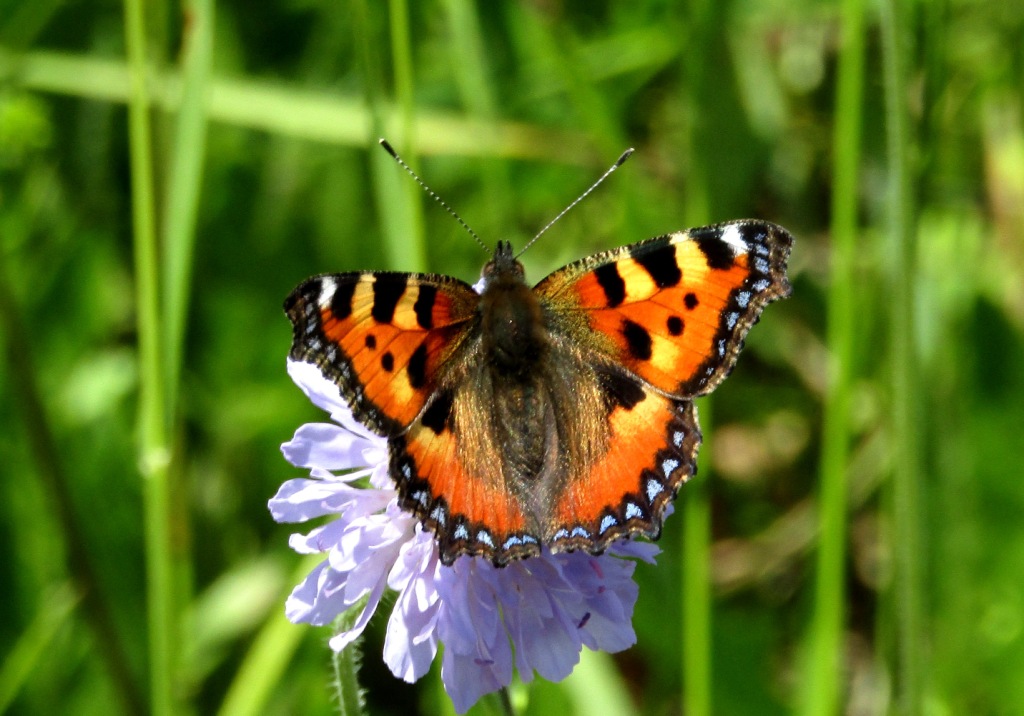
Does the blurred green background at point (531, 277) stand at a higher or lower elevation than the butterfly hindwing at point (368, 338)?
higher

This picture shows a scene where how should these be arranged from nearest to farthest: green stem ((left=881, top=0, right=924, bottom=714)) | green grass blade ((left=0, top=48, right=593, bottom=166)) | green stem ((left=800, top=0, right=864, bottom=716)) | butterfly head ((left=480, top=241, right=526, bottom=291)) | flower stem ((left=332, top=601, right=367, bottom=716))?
flower stem ((left=332, top=601, right=367, bottom=716)) < green stem ((left=881, top=0, right=924, bottom=714)) < butterfly head ((left=480, top=241, right=526, bottom=291)) < green stem ((left=800, top=0, right=864, bottom=716)) < green grass blade ((left=0, top=48, right=593, bottom=166))

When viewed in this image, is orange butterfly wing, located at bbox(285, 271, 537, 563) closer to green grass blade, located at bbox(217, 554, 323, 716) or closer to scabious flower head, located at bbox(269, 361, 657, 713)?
scabious flower head, located at bbox(269, 361, 657, 713)

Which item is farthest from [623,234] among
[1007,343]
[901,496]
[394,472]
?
[394,472]

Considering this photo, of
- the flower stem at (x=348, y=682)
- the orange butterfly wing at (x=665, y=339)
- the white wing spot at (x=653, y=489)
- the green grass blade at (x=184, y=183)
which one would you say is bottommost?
the flower stem at (x=348, y=682)

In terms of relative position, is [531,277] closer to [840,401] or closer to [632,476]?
[840,401]

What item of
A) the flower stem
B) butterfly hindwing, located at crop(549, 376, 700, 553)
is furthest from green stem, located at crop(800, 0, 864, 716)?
the flower stem

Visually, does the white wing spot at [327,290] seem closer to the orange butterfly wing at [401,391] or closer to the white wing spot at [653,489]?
the orange butterfly wing at [401,391]

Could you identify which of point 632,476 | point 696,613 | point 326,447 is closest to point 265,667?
point 326,447

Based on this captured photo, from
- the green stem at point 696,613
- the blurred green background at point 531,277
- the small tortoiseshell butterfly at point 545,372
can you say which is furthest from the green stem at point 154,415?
the green stem at point 696,613
